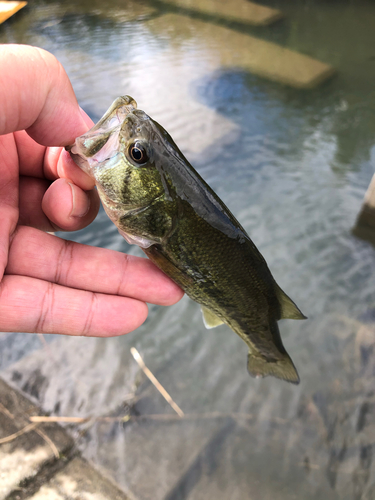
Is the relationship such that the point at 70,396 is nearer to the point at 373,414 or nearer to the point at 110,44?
the point at 373,414

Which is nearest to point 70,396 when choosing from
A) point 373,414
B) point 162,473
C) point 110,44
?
point 162,473

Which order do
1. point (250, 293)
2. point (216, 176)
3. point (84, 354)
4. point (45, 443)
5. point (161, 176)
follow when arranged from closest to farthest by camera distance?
1. point (161, 176)
2. point (250, 293)
3. point (45, 443)
4. point (84, 354)
5. point (216, 176)

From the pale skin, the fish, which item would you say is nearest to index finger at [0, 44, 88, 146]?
the pale skin

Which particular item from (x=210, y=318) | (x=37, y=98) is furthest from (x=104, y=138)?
(x=210, y=318)

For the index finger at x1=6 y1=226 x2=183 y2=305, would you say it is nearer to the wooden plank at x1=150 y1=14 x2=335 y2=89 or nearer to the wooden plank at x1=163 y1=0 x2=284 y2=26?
the wooden plank at x1=150 y1=14 x2=335 y2=89

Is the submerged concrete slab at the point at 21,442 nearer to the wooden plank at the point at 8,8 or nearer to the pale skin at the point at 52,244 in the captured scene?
the pale skin at the point at 52,244

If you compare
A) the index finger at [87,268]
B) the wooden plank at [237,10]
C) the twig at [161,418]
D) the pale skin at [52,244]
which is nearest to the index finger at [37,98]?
the pale skin at [52,244]

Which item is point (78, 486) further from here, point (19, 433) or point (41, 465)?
point (19, 433)

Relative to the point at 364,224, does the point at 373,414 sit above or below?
below
